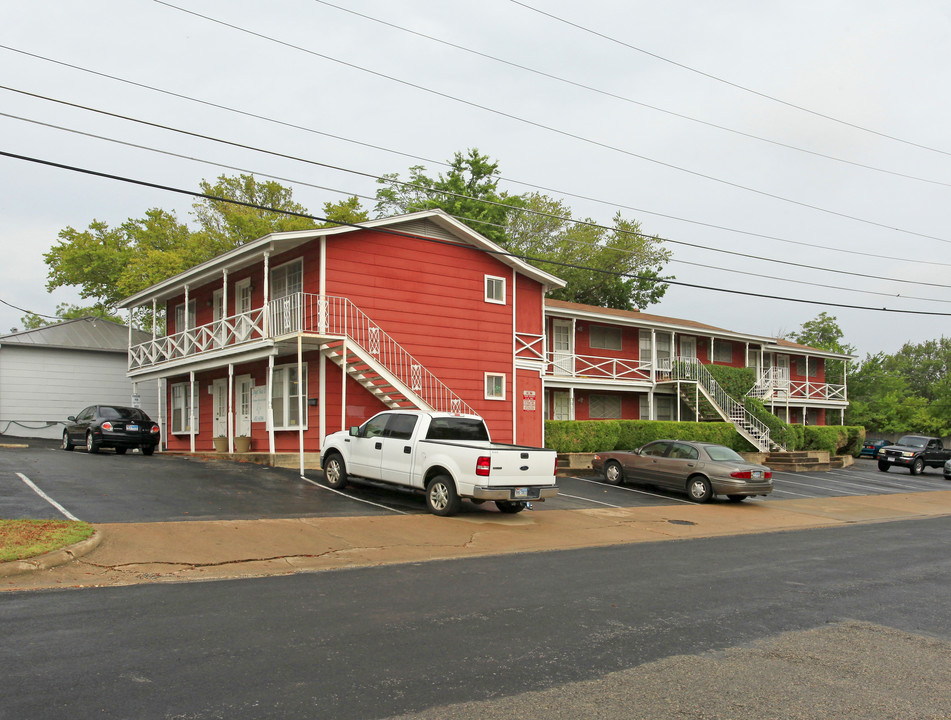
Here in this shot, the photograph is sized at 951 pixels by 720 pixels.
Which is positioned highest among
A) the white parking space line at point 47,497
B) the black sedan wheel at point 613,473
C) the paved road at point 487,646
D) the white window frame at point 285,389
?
the white window frame at point 285,389

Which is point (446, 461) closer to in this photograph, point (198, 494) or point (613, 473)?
point (198, 494)

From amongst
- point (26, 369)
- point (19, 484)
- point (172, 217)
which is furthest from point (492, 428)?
point (172, 217)

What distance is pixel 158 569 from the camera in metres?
9.30

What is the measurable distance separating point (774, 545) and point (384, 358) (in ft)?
40.3

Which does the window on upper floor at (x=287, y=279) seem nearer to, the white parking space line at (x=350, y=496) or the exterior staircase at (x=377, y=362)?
the exterior staircase at (x=377, y=362)

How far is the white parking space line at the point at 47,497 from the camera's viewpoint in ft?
39.4

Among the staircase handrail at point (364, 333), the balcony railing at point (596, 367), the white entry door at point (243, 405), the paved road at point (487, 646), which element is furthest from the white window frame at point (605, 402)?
the paved road at point (487, 646)

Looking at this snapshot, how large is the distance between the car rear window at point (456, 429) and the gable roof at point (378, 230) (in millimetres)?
6239

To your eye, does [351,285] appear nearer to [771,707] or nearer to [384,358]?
[384,358]

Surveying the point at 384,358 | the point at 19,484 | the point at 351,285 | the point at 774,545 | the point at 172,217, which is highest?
the point at 172,217

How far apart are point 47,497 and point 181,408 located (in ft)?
58.2

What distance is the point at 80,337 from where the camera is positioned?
116ft

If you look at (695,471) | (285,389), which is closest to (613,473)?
(695,471)

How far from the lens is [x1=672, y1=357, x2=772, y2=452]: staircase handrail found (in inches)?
1300
